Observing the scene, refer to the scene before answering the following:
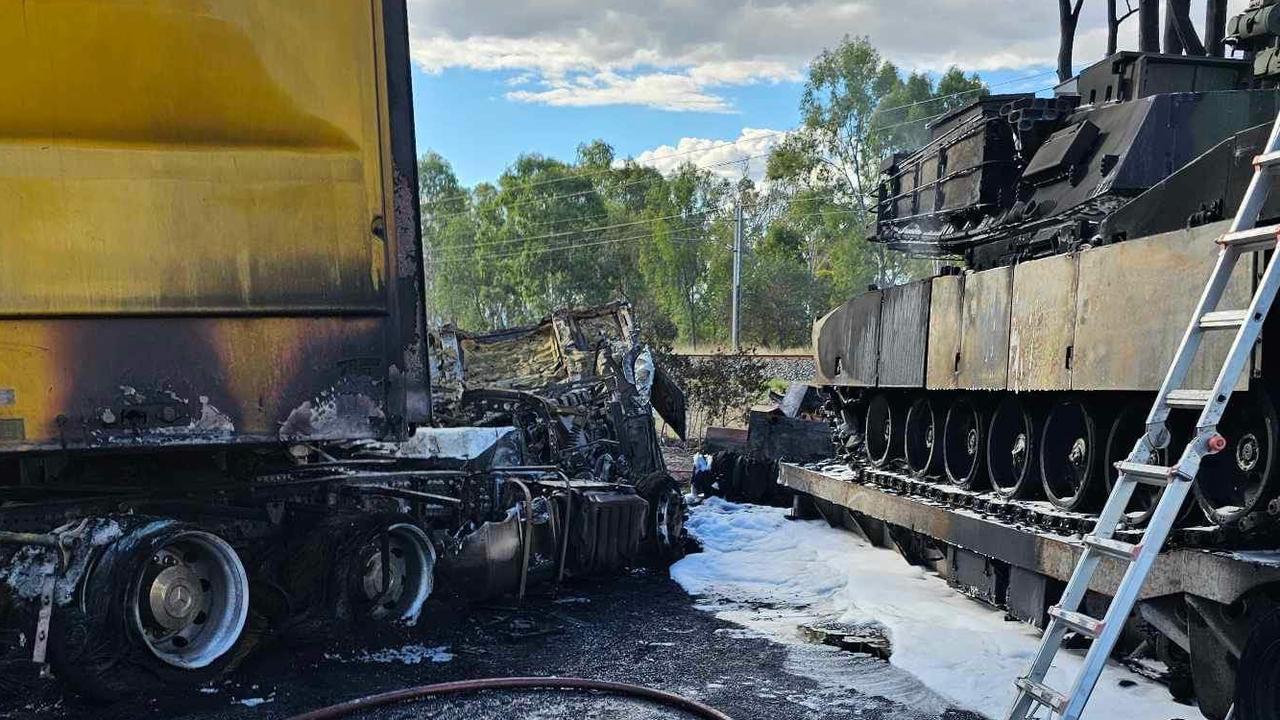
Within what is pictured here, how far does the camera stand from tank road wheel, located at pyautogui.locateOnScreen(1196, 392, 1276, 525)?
512cm

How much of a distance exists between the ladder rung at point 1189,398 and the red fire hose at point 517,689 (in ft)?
7.50

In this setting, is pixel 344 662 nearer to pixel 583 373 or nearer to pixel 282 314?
pixel 282 314

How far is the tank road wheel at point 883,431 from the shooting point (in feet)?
33.3

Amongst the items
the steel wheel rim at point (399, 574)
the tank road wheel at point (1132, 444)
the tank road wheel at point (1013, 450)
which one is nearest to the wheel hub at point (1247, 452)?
the tank road wheel at point (1132, 444)

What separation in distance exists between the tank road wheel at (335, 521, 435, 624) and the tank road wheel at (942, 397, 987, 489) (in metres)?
4.01

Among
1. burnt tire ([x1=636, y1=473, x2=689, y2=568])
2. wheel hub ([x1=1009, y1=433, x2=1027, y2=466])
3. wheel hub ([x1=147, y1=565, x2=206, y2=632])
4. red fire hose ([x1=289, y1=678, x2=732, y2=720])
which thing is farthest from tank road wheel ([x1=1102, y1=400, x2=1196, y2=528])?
wheel hub ([x1=147, y1=565, x2=206, y2=632])

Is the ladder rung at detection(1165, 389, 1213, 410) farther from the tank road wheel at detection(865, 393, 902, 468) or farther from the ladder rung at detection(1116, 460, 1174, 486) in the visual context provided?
the tank road wheel at detection(865, 393, 902, 468)

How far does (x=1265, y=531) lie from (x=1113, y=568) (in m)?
0.91

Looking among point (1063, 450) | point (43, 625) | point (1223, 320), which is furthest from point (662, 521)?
point (1223, 320)

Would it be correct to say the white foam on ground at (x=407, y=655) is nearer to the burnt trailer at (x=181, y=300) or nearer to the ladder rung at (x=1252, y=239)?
the burnt trailer at (x=181, y=300)

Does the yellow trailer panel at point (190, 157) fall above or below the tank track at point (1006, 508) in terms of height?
above

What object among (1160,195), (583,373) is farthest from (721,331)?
(1160,195)

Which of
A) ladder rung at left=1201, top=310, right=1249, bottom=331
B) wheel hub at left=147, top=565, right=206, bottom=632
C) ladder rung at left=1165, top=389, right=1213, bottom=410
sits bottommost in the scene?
wheel hub at left=147, top=565, right=206, bottom=632

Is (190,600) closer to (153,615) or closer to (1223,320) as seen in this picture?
(153,615)
